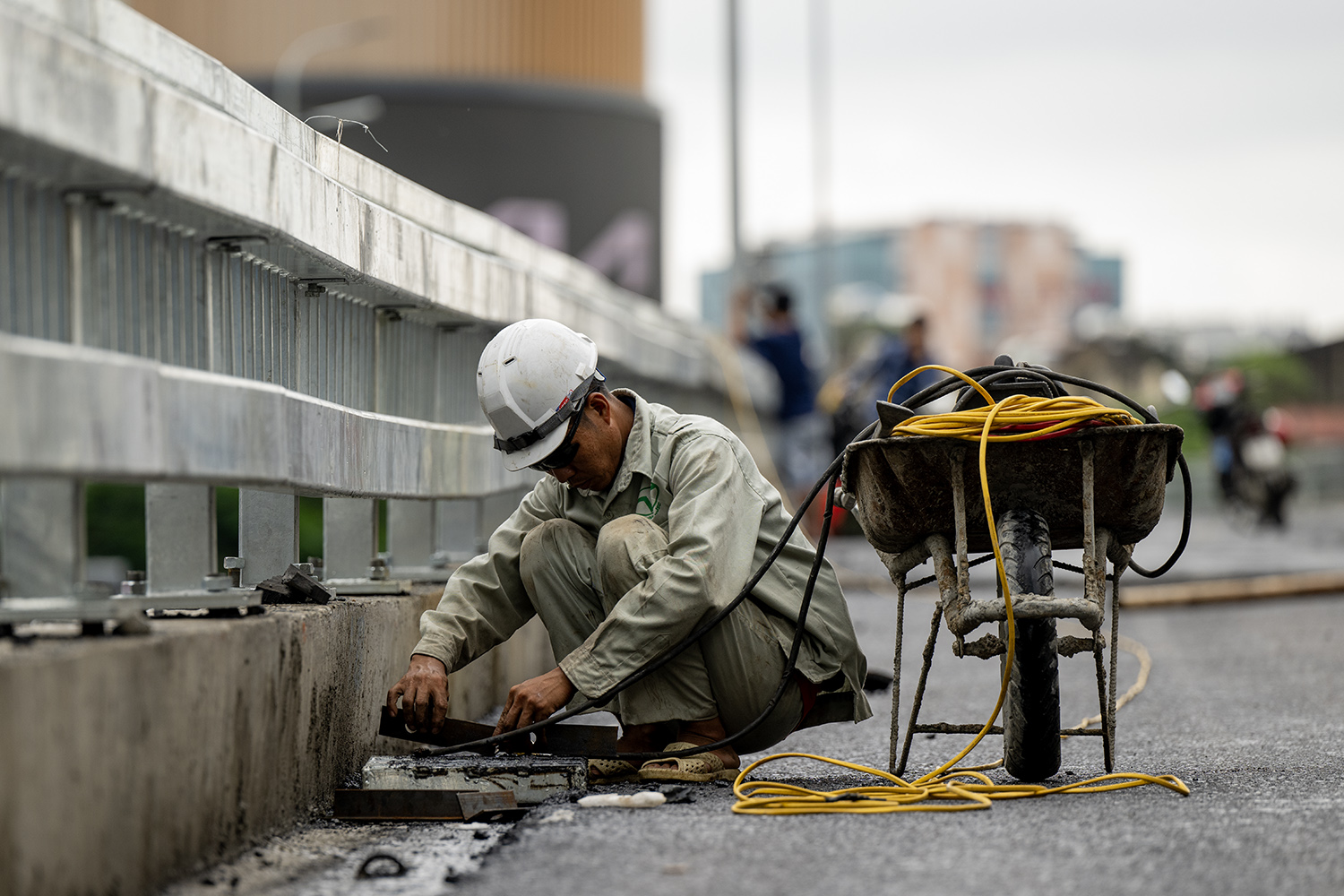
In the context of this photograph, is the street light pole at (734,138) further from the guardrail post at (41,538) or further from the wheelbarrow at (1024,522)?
the guardrail post at (41,538)

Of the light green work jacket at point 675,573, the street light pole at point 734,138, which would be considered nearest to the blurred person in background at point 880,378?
the street light pole at point 734,138

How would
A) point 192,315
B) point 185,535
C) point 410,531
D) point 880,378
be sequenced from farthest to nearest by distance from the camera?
point 880,378
point 410,531
point 185,535
point 192,315

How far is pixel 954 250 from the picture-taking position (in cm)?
13525

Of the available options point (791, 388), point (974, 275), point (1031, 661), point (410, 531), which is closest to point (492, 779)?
point (1031, 661)

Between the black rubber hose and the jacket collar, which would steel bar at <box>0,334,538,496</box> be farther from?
the black rubber hose

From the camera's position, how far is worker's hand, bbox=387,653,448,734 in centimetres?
433

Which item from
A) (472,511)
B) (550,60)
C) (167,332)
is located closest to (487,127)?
(550,60)

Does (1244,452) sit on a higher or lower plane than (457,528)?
higher

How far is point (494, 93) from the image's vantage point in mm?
38469

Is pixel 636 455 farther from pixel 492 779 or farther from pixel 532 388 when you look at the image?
pixel 492 779

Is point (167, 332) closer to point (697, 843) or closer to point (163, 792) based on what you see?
point (163, 792)

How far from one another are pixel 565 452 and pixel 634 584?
0.39 metres

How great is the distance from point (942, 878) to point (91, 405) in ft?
5.55

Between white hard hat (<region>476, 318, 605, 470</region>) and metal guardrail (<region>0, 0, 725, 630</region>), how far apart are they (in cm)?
41
